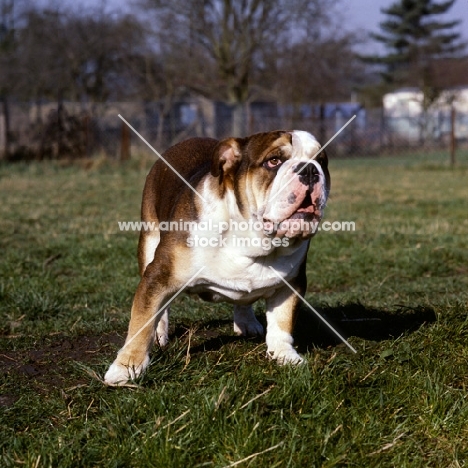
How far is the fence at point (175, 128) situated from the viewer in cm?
2114

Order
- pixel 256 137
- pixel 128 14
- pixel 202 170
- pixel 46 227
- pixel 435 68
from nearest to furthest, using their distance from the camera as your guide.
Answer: pixel 256 137
pixel 202 170
pixel 46 227
pixel 128 14
pixel 435 68

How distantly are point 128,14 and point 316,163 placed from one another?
2904 centimetres

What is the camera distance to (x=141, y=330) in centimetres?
357

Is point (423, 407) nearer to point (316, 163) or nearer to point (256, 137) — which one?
point (316, 163)

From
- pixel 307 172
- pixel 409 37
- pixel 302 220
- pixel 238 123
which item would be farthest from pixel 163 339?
pixel 409 37

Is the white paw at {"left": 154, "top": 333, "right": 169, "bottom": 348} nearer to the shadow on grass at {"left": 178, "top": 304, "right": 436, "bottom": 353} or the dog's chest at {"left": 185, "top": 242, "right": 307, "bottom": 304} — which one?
the shadow on grass at {"left": 178, "top": 304, "right": 436, "bottom": 353}

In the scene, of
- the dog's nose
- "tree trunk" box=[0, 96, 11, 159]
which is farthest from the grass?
"tree trunk" box=[0, 96, 11, 159]

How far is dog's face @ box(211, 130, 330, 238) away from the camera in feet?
11.0

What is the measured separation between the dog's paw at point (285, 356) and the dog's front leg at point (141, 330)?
0.60m

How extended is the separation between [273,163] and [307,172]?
0.68 feet

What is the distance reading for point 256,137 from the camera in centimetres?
366

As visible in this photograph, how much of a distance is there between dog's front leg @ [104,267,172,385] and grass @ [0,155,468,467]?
0.27ft

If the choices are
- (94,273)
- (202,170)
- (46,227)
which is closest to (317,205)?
(202,170)

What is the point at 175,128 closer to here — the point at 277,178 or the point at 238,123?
the point at 238,123
